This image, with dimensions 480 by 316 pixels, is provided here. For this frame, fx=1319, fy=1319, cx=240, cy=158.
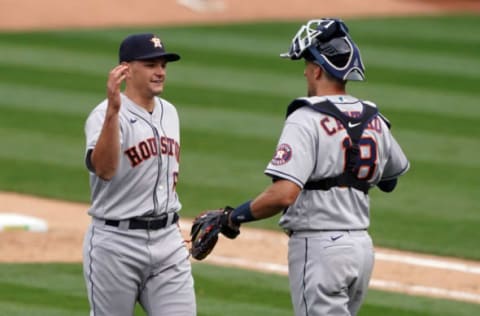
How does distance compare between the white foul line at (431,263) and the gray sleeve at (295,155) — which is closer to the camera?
the gray sleeve at (295,155)

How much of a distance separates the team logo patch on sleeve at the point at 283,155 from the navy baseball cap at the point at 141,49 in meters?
1.02

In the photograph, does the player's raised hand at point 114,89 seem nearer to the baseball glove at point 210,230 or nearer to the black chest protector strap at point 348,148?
the baseball glove at point 210,230

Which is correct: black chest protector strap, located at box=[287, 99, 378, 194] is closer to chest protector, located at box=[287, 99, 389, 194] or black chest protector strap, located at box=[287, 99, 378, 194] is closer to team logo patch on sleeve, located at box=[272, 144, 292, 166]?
chest protector, located at box=[287, 99, 389, 194]

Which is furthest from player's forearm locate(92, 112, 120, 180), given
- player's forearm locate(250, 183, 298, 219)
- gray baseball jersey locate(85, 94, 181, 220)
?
player's forearm locate(250, 183, 298, 219)

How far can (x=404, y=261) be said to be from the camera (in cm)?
1112

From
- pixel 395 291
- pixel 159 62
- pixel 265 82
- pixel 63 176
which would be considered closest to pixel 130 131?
pixel 159 62

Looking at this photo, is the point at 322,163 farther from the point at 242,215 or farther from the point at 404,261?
the point at 404,261

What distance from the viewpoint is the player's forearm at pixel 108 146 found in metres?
6.24

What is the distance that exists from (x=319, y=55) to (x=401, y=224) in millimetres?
6405

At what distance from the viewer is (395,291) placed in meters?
10.0

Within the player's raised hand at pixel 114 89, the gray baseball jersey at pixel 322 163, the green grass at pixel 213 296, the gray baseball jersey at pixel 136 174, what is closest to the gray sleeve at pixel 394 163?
the gray baseball jersey at pixel 322 163

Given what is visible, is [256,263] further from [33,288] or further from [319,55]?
[319,55]

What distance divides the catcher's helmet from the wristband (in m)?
0.73

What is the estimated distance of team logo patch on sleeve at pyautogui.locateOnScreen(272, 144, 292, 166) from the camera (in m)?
5.92
